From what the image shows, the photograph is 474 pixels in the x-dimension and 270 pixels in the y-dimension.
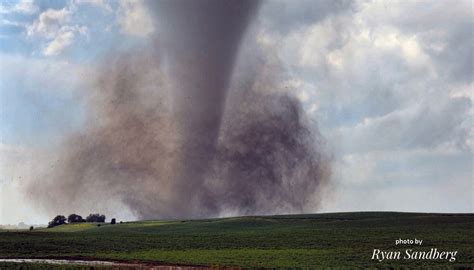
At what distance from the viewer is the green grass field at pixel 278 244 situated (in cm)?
6919

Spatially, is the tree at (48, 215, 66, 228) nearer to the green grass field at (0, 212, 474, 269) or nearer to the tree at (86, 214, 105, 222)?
the tree at (86, 214, 105, 222)

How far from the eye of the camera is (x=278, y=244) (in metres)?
89.9

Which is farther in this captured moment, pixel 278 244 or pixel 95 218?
pixel 95 218

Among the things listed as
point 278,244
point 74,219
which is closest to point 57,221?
point 74,219

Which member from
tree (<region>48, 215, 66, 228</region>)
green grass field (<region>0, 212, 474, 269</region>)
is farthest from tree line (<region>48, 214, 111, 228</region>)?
green grass field (<region>0, 212, 474, 269</region>)

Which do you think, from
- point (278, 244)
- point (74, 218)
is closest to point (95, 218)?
point (74, 218)

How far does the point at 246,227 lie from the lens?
5030 inches

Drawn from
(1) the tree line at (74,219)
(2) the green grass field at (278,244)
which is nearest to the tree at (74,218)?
(1) the tree line at (74,219)

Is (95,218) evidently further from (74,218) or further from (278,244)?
(278,244)

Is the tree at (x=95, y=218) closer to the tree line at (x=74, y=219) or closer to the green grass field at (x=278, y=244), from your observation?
the tree line at (x=74, y=219)

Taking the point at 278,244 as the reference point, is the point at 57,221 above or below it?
above

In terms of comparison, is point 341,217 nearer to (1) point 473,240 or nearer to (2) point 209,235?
(2) point 209,235

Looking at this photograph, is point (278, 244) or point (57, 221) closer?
point (278, 244)

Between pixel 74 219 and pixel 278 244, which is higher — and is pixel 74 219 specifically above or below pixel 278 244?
above
